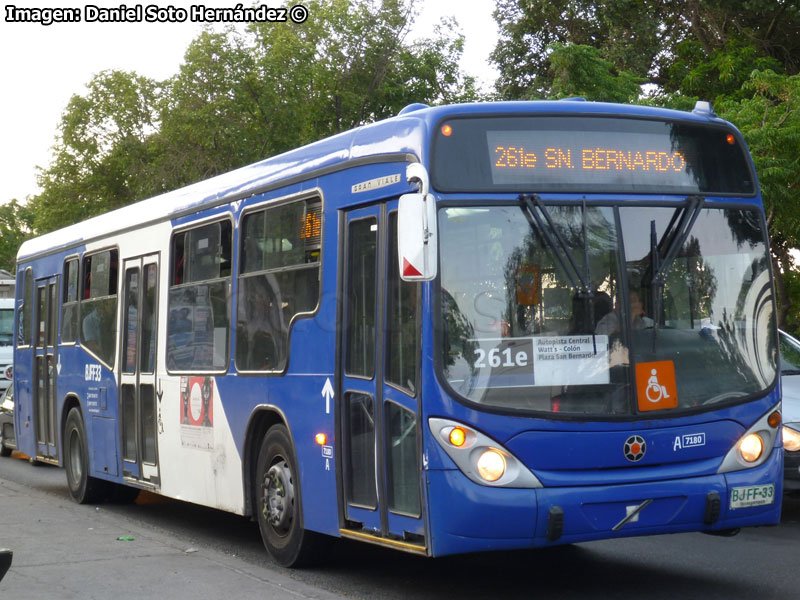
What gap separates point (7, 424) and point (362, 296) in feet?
49.0

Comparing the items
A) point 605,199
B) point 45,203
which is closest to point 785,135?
point 605,199

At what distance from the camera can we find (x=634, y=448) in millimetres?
6980

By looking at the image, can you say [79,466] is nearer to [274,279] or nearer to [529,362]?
[274,279]

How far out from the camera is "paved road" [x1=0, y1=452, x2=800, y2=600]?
7793 mm

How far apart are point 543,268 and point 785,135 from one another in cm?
1192

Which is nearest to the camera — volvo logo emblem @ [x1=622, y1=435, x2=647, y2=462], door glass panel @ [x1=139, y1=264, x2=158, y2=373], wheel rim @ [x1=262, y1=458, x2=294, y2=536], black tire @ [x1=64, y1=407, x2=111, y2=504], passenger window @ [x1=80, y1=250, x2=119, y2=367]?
volvo logo emblem @ [x1=622, y1=435, x2=647, y2=462]

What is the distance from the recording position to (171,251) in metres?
11.2

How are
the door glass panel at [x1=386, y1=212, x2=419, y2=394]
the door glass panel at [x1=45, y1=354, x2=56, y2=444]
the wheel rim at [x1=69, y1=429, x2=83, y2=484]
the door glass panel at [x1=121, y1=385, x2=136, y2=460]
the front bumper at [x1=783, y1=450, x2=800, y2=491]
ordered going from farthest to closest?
the door glass panel at [x1=45, y1=354, x2=56, y2=444]
the wheel rim at [x1=69, y1=429, x2=83, y2=484]
the door glass panel at [x1=121, y1=385, x2=136, y2=460]
the front bumper at [x1=783, y1=450, x2=800, y2=491]
the door glass panel at [x1=386, y1=212, x2=419, y2=394]

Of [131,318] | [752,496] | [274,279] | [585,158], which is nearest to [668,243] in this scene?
[585,158]

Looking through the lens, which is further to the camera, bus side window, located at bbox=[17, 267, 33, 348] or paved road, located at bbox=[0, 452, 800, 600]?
bus side window, located at bbox=[17, 267, 33, 348]

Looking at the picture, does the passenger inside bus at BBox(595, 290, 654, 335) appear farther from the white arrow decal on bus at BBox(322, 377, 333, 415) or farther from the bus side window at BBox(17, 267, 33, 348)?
the bus side window at BBox(17, 267, 33, 348)

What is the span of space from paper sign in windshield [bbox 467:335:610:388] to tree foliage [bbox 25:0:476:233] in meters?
31.0

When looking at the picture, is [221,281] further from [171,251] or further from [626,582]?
[626,582]

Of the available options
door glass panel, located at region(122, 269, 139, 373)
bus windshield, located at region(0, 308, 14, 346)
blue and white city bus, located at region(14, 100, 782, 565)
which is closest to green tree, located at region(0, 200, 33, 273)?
Result: bus windshield, located at region(0, 308, 14, 346)
